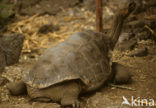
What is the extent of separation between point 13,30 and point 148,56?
4.24m

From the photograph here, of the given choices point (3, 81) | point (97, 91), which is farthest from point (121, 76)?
point (3, 81)

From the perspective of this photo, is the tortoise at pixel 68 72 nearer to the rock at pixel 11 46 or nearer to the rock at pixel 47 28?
the rock at pixel 11 46

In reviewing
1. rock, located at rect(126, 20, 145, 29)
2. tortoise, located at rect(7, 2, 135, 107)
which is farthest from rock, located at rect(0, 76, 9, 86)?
rock, located at rect(126, 20, 145, 29)

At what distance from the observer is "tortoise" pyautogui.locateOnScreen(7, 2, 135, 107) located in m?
2.59

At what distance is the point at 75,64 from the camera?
2750 millimetres

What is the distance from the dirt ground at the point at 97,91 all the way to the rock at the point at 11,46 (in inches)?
6.9

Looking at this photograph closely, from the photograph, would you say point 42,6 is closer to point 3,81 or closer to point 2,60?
point 2,60

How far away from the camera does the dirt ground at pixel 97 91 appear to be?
2.73m

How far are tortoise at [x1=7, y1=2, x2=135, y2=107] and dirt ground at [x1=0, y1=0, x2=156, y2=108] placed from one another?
140 mm

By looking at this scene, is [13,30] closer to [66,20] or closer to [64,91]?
[66,20]

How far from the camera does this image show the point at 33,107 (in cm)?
259

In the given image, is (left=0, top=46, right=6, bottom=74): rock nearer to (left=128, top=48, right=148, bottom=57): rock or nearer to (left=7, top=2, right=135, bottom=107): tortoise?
(left=7, top=2, right=135, bottom=107): tortoise

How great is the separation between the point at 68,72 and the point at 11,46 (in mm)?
1932

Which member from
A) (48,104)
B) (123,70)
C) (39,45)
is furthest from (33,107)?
(39,45)
